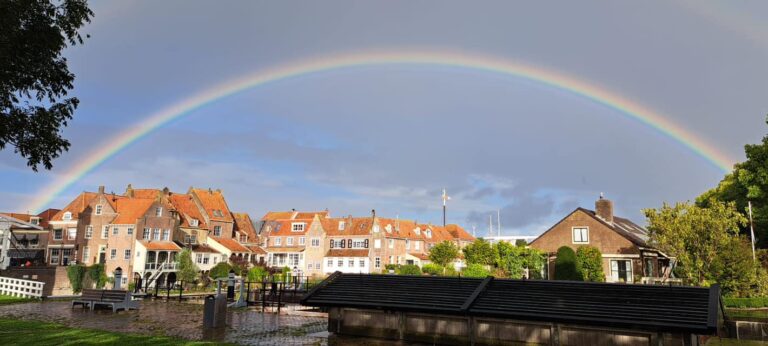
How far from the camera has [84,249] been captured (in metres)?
68.7

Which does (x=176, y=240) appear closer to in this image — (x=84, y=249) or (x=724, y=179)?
(x=84, y=249)

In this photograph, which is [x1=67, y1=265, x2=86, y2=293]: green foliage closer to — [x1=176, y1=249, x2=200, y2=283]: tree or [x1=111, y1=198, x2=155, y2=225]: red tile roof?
[x1=176, y1=249, x2=200, y2=283]: tree

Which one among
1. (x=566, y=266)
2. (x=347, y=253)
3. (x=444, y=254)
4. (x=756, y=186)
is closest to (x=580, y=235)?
(x=566, y=266)

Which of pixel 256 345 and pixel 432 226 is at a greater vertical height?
pixel 432 226

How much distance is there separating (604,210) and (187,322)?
158 ft

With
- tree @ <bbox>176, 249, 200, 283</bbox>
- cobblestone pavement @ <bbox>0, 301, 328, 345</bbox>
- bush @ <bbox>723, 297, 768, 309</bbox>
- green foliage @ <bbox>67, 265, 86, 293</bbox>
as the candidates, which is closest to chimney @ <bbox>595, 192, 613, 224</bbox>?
bush @ <bbox>723, 297, 768, 309</bbox>

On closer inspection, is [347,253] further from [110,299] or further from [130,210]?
[110,299]

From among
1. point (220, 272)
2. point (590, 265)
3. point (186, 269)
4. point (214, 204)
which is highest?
point (214, 204)

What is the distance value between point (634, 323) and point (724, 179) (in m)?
63.9

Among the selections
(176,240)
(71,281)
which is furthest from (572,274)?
(176,240)

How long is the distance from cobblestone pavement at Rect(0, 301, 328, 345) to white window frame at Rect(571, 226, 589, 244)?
125 feet

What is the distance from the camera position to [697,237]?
37.4 meters

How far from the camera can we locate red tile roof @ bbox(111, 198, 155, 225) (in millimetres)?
67125

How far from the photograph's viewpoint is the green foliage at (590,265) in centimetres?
4934
